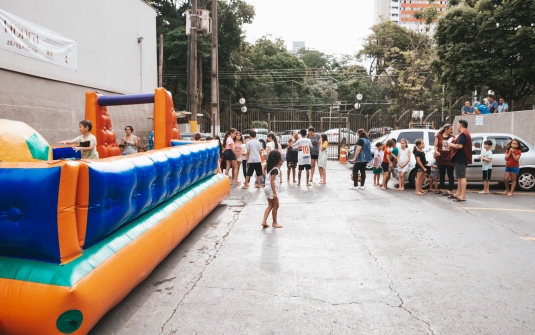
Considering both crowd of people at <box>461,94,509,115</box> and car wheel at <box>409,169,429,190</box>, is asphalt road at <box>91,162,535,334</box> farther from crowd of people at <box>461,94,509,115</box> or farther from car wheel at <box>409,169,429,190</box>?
crowd of people at <box>461,94,509,115</box>

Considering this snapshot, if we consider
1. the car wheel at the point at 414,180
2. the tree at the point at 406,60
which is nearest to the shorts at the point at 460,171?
the car wheel at the point at 414,180

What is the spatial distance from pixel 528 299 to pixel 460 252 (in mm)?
1606

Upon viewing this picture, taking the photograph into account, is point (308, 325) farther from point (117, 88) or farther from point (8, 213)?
point (117, 88)

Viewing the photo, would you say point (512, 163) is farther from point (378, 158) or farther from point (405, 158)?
point (378, 158)

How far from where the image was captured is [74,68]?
13023mm

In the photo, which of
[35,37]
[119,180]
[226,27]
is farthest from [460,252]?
[226,27]

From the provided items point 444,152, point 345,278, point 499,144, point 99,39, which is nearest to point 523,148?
point 499,144

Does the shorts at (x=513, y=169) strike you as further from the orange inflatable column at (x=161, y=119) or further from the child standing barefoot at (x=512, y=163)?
the orange inflatable column at (x=161, y=119)

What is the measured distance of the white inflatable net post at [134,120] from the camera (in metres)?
14.3

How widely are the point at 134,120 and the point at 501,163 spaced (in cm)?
1311

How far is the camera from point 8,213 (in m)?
3.24

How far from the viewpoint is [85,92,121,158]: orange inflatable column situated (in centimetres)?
898

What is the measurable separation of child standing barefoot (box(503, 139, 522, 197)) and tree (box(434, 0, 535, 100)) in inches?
427

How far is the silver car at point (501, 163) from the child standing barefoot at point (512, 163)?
467 millimetres
